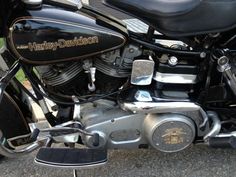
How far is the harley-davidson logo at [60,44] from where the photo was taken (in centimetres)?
202

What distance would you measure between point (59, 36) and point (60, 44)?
4cm

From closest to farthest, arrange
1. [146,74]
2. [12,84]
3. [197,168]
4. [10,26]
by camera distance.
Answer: [10,26], [146,74], [12,84], [197,168]

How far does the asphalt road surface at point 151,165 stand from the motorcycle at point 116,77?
11.6 inches

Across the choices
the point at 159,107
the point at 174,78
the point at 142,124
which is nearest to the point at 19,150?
the point at 142,124

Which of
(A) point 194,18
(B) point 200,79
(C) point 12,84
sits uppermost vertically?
(A) point 194,18

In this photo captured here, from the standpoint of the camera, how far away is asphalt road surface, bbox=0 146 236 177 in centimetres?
258

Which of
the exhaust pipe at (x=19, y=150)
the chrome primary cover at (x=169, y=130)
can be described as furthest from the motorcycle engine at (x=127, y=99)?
the exhaust pipe at (x=19, y=150)

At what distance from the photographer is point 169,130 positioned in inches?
89.0

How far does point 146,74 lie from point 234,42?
1.67 ft

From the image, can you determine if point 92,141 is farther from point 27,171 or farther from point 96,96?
point 27,171

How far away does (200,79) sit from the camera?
2248 millimetres

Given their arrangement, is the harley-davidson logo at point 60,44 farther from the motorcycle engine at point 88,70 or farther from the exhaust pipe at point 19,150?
the exhaust pipe at point 19,150

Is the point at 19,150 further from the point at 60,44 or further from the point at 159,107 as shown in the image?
the point at 159,107

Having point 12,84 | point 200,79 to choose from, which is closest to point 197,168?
point 200,79
